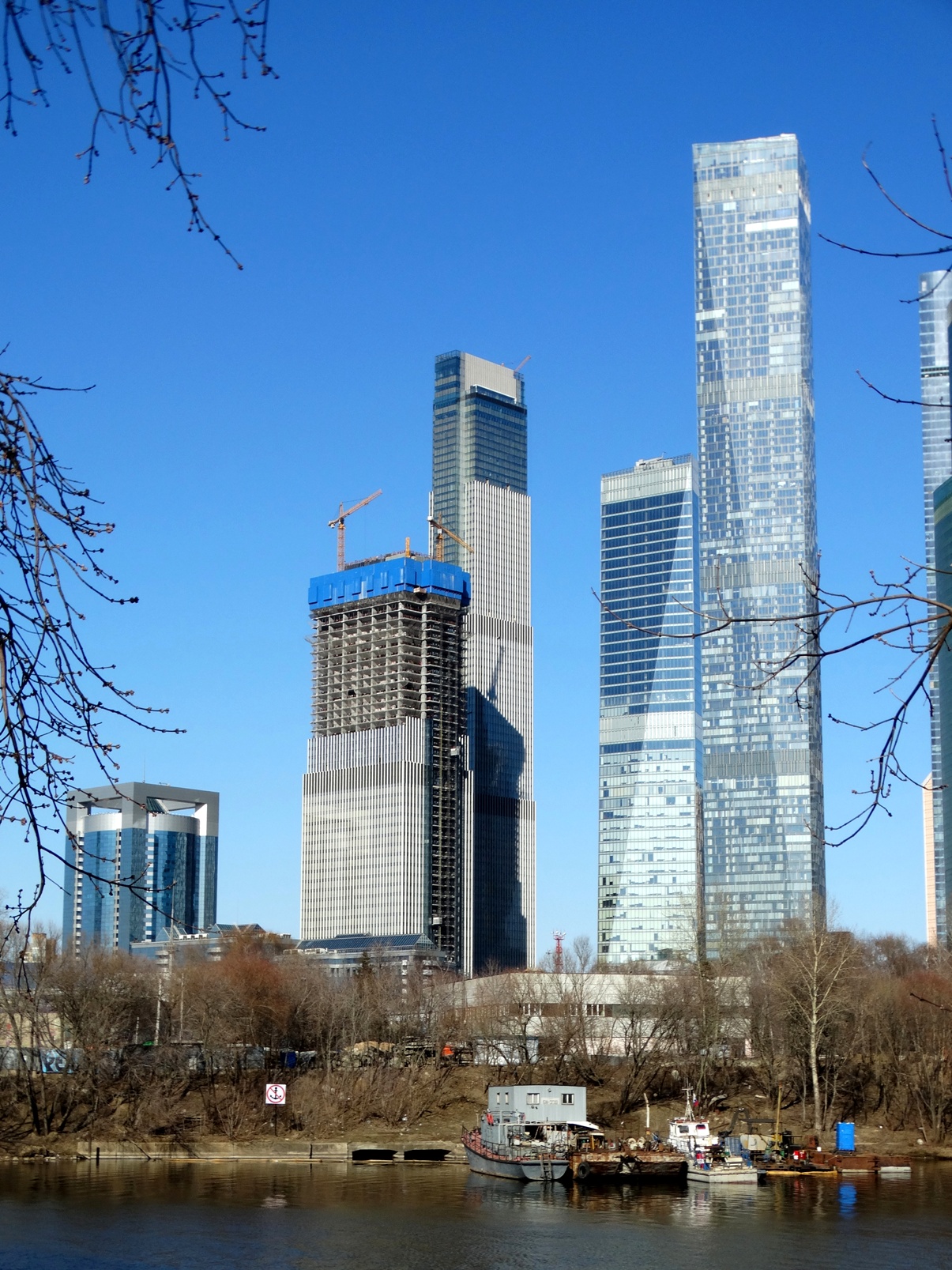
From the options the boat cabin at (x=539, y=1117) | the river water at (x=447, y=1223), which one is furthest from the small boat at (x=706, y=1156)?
the boat cabin at (x=539, y=1117)

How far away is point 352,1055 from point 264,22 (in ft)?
404

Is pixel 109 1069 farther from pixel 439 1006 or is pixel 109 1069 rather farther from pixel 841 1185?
pixel 841 1185

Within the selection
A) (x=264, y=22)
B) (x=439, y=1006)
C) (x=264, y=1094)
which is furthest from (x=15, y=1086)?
(x=264, y=22)

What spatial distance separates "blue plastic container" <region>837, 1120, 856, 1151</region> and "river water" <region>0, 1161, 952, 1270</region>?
586cm

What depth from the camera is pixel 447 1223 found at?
71500 mm

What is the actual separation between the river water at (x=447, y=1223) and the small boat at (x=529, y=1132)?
2.04m

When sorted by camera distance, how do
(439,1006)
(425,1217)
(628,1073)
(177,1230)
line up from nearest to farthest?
(177,1230) < (425,1217) < (628,1073) < (439,1006)

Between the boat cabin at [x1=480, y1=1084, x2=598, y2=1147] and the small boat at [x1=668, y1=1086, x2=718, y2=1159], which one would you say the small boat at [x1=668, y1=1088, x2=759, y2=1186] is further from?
the boat cabin at [x1=480, y1=1084, x2=598, y2=1147]

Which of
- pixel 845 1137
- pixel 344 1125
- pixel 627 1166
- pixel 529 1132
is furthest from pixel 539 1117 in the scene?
pixel 845 1137

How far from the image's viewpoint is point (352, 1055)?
126 metres

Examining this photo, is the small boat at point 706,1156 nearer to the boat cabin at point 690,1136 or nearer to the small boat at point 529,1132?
the boat cabin at point 690,1136

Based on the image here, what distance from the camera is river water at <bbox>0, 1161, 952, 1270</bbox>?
6025cm

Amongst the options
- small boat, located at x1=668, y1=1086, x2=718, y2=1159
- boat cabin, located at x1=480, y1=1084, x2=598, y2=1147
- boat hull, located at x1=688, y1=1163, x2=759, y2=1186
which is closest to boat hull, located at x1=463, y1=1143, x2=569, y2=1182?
boat cabin, located at x1=480, y1=1084, x2=598, y2=1147

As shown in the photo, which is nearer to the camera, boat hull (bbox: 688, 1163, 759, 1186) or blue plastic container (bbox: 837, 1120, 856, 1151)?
boat hull (bbox: 688, 1163, 759, 1186)
